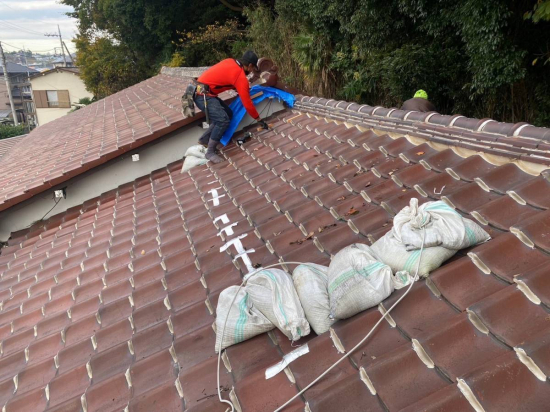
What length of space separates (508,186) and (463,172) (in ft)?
1.38

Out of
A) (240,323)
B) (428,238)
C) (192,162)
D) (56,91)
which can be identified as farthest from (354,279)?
(56,91)

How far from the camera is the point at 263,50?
1855cm

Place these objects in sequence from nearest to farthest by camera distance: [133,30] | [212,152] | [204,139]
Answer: [212,152], [204,139], [133,30]

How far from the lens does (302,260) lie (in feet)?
9.86

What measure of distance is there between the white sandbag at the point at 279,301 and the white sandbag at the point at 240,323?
51mm

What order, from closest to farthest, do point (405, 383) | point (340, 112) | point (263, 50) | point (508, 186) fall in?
point (405, 383), point (508, 186), point (340, 112), point (263, 50)

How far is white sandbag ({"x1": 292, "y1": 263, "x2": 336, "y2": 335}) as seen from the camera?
228cm

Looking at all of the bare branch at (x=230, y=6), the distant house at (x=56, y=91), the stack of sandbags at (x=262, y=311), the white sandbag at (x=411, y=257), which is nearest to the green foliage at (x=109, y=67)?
the bare branch at (x=230, y=6)

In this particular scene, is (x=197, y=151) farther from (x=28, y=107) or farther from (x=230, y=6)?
(x=28, y=107)

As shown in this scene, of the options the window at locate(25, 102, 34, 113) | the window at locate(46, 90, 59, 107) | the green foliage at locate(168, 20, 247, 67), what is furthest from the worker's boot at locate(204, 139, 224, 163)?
the window at locate(25, 102, 34, 113)

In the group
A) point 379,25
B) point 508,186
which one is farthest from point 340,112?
point 379,25

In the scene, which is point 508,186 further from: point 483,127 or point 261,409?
point 261,409

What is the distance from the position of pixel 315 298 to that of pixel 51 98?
158 ft

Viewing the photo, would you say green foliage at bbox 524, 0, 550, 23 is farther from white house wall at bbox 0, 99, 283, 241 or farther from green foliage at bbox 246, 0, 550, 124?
white house wall at bbox 0, 99, 283, 241
